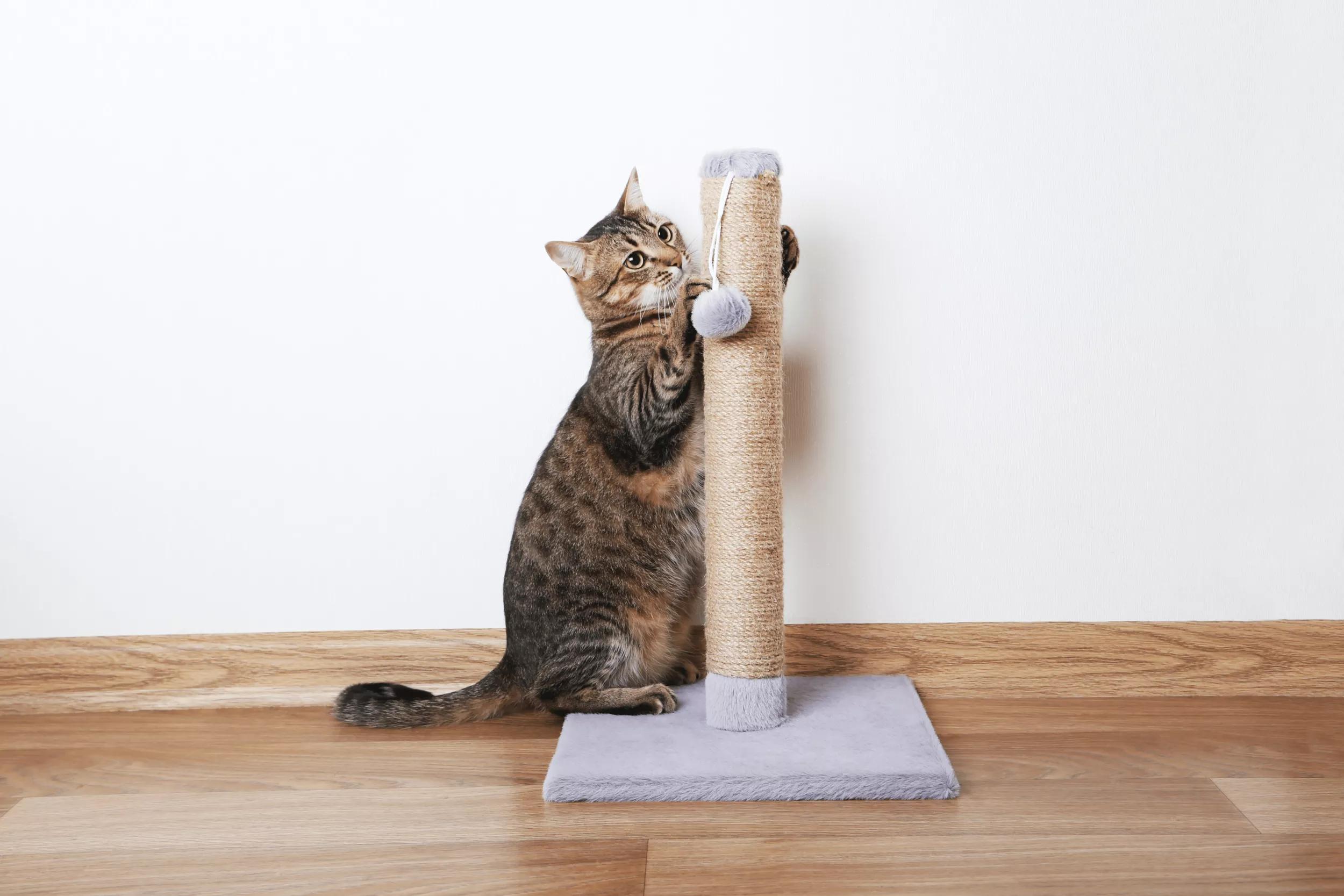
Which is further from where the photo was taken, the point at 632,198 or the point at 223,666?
the point at 223,666

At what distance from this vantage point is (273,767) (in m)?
1.40

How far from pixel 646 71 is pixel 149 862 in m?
1.20

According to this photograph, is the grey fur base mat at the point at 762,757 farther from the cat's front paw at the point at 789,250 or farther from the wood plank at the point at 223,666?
the cat's front paw at the point at 789,250

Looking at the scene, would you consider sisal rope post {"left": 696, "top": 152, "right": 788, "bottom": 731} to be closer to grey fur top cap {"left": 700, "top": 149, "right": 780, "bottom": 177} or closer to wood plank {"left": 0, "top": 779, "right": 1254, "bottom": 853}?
grey fur top cap {"left": 700, "top": 149, "right": 780, "bottom": 177}

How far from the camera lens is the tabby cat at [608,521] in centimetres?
144

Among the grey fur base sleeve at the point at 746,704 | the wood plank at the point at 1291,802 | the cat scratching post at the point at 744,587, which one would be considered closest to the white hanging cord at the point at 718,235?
the cat scratching post at the point at 744,587

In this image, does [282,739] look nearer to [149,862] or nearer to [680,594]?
[149,862]

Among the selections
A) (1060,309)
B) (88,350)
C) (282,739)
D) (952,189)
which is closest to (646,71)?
(952,189)

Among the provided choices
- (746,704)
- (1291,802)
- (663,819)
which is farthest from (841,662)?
(1291,802)

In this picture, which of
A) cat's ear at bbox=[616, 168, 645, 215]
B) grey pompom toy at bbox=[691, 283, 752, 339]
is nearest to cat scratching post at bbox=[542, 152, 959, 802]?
grey pompom toy at bbox=[691, 283, 752, 339]

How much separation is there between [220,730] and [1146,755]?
131 cm

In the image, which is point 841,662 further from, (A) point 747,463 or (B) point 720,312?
(B) point 720,312

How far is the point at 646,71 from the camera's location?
1.52 meters

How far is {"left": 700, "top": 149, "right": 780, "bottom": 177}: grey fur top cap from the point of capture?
1332 mm
